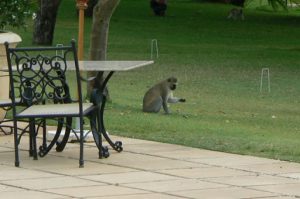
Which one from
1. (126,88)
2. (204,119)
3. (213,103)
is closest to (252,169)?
(204,119)

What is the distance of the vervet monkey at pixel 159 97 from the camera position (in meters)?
15.7

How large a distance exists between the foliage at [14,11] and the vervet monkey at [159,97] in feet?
9.22

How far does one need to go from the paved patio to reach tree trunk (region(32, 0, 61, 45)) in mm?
20608

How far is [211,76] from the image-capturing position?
23453 millimetres

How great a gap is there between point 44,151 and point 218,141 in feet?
7.39

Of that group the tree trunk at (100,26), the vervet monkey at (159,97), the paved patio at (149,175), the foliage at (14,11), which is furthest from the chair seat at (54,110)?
the vervet monkey at (159,97)

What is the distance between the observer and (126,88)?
2056 centimetres

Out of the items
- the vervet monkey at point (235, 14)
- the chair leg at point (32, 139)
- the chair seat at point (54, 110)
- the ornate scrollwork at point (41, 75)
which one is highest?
the ornate scrollwork at point (41, 75)

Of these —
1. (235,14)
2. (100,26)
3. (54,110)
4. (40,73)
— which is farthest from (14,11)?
(235,14)

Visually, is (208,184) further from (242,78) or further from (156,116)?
(242,78)

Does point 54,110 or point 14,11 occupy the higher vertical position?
point 14,11

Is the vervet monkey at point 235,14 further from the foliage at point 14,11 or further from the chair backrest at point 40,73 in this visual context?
the chair backrest at point 40,73

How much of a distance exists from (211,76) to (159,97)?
25.6 ft

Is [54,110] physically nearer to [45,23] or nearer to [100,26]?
[100,26]
